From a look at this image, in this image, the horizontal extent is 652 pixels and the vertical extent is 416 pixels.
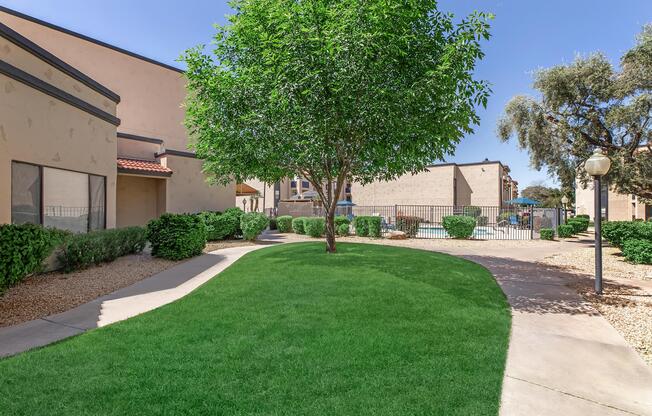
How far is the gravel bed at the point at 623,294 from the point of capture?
4.98 meters

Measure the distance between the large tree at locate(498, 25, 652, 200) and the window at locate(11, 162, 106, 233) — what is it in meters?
19.5

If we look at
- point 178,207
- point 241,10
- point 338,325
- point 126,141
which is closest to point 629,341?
point 338,325

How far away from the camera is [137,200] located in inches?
602

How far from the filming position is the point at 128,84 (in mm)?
18344

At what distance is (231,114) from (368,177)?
205 inches

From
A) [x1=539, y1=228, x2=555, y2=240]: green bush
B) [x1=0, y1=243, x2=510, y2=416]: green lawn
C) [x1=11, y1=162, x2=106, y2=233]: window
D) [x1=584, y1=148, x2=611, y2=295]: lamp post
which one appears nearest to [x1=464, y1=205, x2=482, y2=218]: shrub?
[x1=539, y1=228, x2=555, y2=240]: green bush

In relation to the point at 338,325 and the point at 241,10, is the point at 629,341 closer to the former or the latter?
the point at 338,325

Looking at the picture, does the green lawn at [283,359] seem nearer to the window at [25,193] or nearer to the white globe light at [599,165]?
the white globe light at [599,165]

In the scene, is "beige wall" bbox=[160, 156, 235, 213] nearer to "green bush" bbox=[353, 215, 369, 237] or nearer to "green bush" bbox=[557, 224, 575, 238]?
"green bush" bbox=[353, 215, 369, 237]

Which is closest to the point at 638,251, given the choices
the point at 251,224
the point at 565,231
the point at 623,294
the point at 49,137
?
the point at 623,294

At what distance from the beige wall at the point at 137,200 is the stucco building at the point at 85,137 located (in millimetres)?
44

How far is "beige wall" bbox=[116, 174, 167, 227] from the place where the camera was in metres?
14.8

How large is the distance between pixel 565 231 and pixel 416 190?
20.7 metres

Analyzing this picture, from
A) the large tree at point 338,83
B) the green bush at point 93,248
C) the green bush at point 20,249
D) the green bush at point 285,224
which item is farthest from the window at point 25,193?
the green bush at point 285,224
